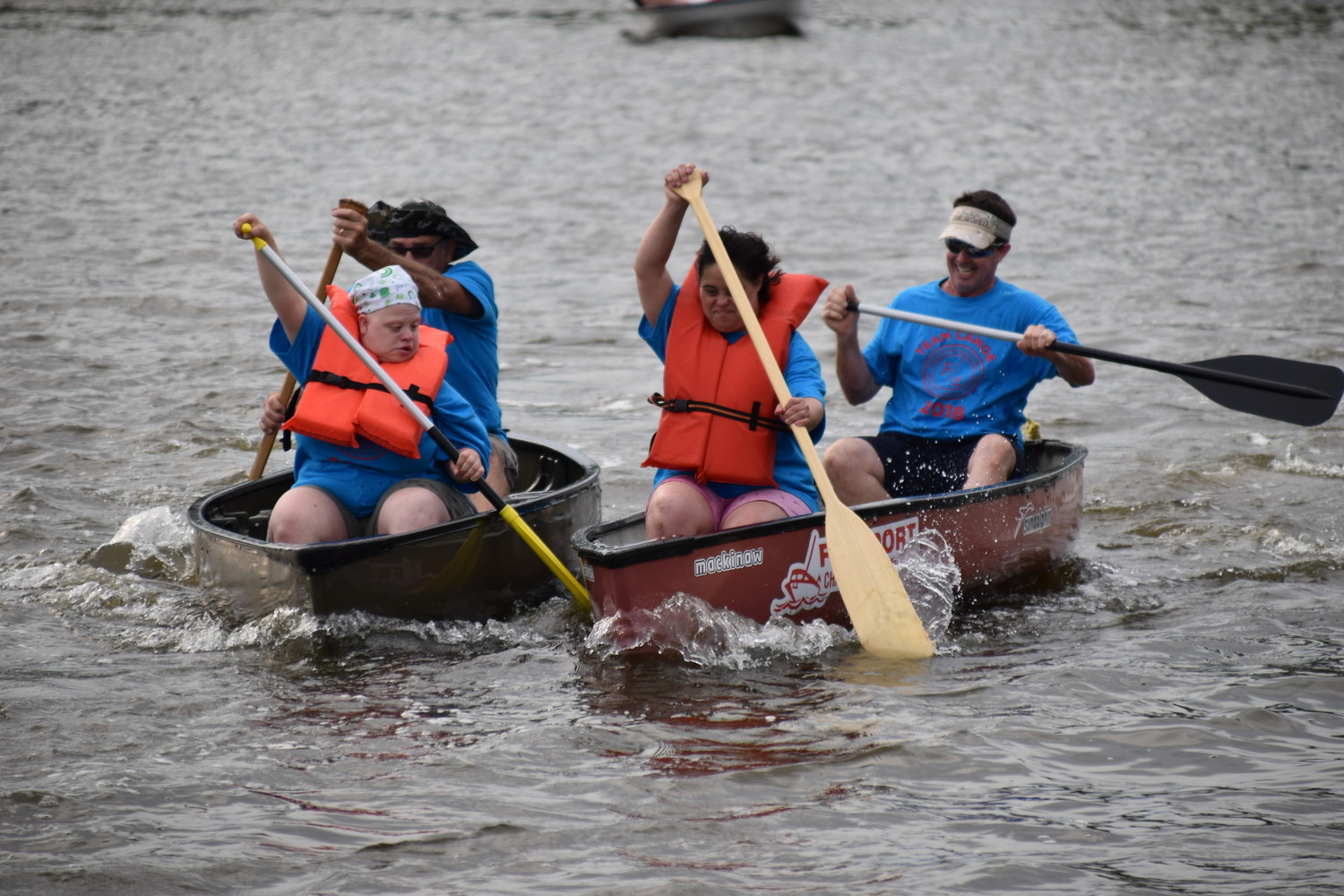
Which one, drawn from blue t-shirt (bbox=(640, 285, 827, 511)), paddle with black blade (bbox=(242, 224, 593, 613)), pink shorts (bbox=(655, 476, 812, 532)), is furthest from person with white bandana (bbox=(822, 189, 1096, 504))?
paddle with black blade (bbox=(242, 224, 593, 613))

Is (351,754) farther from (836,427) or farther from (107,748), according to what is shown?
(836,427)

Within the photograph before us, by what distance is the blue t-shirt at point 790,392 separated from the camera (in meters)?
4.75

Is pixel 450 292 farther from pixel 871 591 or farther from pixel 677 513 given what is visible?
pixel 871 591

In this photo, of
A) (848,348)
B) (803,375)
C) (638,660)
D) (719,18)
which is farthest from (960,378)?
(719,18)

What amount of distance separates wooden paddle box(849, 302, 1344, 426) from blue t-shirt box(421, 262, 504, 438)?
4.20 ft

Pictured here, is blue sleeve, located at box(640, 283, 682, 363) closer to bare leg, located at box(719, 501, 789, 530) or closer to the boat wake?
bare leg, located at box(719, 501, 789, 530)

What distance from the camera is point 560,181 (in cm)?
1653

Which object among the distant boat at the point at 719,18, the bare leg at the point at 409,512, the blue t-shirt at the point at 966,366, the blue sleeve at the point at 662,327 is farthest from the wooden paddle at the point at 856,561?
the distant boat at the point at 719,18

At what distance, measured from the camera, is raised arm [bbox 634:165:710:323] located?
454 centimetres

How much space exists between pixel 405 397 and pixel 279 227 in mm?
9832

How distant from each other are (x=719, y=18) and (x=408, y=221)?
26286 mm

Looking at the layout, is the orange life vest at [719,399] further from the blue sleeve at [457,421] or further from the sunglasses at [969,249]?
the sunglasses at [969,249]

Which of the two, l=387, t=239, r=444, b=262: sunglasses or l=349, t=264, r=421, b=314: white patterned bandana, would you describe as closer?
l=349, t=264, r=421, b=314: white patterned bandana

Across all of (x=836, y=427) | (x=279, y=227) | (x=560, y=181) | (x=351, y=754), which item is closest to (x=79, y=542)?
(x=351, y=754)
